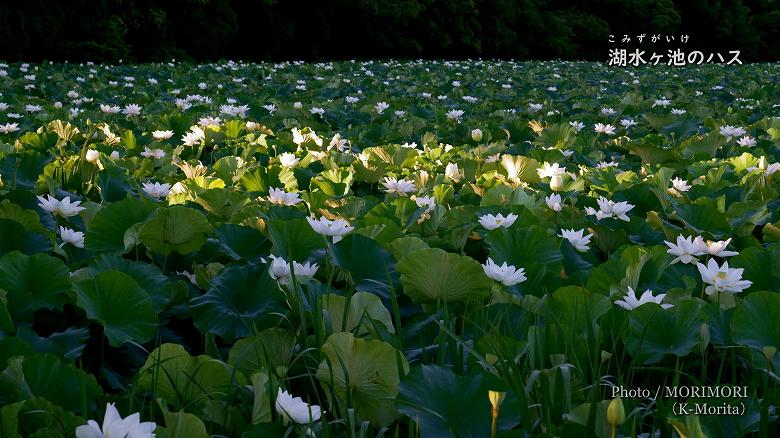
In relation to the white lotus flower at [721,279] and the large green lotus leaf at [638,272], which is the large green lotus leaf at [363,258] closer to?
the large green lotus leaf at [638,272]

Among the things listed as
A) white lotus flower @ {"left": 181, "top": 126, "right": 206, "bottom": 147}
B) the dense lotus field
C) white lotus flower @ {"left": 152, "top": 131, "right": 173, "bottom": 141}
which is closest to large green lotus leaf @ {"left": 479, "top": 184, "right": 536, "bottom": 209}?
the dense lotus field

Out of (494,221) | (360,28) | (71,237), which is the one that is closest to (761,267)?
(494,221)

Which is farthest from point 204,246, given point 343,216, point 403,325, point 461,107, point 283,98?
point 283,98

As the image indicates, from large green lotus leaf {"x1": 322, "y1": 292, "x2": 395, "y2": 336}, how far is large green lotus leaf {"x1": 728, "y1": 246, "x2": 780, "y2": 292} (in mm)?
592

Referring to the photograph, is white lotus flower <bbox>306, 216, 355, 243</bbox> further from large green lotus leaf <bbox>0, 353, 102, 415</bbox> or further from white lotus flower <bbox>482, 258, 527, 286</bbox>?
large green lotus leaf <bbox>0, 353, 102, 415</bbox>

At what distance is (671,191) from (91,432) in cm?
150

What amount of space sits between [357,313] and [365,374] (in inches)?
7.1

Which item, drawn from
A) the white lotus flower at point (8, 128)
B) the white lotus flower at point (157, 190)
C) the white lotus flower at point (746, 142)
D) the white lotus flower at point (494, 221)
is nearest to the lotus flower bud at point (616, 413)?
the white lotus flower at point (494, 221)

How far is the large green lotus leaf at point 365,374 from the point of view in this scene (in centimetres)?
85

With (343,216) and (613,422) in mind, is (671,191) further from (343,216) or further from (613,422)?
(613,422)

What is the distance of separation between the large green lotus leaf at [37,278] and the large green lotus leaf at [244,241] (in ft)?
0.93

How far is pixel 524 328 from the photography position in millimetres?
1033

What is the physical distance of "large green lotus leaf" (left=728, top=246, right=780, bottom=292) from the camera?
1213mm

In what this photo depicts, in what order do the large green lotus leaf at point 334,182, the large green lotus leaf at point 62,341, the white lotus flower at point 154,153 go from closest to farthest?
the large green lotus leaf at point 62,341
the large green lotus leaf at point 334,182
the white lotus flower at point 154,153
